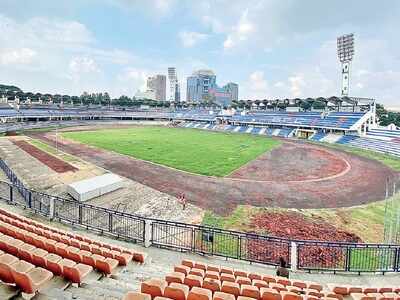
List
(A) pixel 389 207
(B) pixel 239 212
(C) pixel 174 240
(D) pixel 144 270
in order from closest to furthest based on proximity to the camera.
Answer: (D) pixel 144 270
(C) pixel 174 240
(B) pixel 239 212
(A) pixel 389 207

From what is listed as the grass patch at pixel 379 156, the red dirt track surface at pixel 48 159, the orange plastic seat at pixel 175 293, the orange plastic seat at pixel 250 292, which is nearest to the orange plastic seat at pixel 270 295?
the orange plastic seat at pixel 250 292

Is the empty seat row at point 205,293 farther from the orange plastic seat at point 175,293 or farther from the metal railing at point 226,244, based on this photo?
the metal railing at point 226,244

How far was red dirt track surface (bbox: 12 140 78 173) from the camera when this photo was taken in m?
33.5

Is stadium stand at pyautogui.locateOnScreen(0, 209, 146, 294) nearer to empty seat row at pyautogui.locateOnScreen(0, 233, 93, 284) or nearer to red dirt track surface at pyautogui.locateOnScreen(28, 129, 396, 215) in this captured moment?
empty seat row at pyautogui.locateOnScreen(0, 233, 93, 284)

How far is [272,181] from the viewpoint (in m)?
31.6

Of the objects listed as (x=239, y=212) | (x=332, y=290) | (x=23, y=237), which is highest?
(x=23, y=237)

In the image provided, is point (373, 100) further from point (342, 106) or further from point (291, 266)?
point (291, 266)

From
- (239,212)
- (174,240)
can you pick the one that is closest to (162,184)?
(239,212)

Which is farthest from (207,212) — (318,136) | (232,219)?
(318,136)

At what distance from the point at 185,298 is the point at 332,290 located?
17.7ft

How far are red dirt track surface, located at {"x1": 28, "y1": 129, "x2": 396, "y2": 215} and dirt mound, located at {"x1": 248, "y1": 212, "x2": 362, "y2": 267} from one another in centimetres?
279

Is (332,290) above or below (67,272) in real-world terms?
below

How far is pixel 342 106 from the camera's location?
280ft

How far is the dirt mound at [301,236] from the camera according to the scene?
14.7 m
